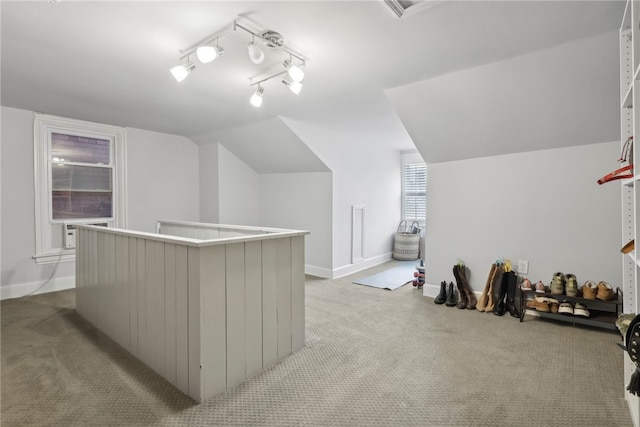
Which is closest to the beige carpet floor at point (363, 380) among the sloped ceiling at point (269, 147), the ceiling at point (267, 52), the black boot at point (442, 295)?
the black boot at point (442, 295)

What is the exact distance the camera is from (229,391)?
1855mm

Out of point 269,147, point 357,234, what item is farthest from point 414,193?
point 269,147

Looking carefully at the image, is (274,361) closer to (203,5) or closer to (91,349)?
(91,349)

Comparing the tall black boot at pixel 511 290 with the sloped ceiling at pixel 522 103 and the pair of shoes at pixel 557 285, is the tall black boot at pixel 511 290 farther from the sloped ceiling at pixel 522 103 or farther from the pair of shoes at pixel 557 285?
the sloped ceiling at pixel 522 103

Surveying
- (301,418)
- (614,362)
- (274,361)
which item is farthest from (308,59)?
(614,362)

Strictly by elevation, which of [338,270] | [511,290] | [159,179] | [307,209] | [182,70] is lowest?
[338,270]

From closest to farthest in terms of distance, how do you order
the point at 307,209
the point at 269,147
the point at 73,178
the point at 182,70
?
1. the point at 182,70
2. the point at 73,178
3. the point at 269,147
4. the point at 307,209

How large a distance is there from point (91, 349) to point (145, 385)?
0.76 m

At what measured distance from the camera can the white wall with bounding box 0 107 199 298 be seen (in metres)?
3.54

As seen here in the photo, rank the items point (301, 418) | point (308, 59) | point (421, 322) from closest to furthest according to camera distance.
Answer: point (301, 418), point (308, 59), point (421, 322)

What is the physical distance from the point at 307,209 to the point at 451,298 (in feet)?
7.30

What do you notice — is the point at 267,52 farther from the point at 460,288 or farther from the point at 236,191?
the point at 236,191

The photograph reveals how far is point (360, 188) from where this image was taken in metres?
5.07

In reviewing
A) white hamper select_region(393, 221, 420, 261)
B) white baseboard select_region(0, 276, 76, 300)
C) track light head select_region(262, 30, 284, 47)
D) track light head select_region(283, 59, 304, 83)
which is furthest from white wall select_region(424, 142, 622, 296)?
white baseboard select_region(0, 276, 76, 300)
